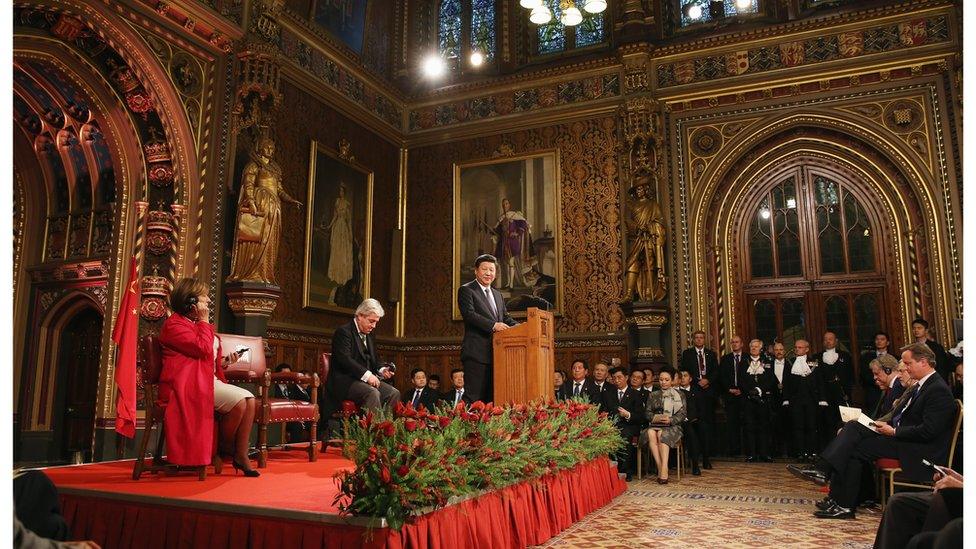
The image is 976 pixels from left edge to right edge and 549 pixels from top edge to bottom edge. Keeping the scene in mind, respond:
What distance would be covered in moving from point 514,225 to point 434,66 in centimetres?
306

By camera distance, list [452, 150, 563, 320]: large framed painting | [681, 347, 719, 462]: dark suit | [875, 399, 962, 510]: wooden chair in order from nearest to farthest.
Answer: [875, 399, 962, 510]: wooden chair → [681, 347, 719, 462]: dark suit → [452, 150, 563, 320]: large framed painting

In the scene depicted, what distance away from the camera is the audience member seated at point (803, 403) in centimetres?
879

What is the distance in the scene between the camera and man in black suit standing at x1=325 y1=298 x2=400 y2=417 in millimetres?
5551

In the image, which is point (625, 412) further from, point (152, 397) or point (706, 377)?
point (152, 397)

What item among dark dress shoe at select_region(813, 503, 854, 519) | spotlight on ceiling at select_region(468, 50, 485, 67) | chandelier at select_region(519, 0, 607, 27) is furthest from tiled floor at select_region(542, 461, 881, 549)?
spotlight on ceiling at select_region(468, 50, 485, 67)

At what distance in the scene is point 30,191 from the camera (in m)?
9.95

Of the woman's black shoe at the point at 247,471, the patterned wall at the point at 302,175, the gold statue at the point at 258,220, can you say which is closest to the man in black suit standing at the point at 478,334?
the woman's black shoe at the point at 247,471

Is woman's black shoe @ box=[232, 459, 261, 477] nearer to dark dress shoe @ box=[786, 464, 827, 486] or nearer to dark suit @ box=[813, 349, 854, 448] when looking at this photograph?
dark dress shoe @ box=[786, 464, 827, 486]

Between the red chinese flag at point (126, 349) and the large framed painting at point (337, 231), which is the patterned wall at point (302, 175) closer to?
the large framed painting at point (337, 231)

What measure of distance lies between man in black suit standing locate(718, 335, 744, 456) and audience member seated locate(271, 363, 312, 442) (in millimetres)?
5449

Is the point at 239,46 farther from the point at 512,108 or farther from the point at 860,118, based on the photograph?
the point at 860,118

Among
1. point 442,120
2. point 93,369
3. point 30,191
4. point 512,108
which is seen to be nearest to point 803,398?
point 512,108

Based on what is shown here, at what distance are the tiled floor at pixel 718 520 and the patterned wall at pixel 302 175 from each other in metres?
5.27

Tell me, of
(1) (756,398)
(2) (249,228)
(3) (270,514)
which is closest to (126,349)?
(2) (249,228)
